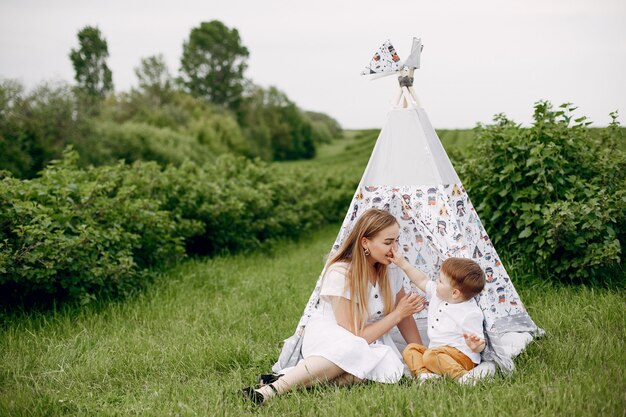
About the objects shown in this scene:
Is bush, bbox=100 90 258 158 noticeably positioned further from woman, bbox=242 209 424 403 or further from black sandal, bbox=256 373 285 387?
black sandal, bbox=256 373 285 387

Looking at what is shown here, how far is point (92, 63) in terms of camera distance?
1474 inches

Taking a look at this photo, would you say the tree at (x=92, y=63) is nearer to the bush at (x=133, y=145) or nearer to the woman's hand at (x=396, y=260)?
the bush at (x=133, y=145)

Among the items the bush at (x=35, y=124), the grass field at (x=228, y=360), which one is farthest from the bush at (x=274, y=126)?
the grass field at (x=228, y=360)

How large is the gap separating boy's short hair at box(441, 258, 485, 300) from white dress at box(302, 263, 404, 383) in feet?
1.94

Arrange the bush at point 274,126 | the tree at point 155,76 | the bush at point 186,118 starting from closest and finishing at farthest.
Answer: the bush at point 186,118
the tree at point 155,76
the bush at point 274,126

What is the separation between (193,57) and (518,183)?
3968 centimetres

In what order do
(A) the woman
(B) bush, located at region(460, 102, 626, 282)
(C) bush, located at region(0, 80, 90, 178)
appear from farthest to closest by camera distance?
(C) bush, located at region(0, 80, 90, 178) < (B) bush, located at region(460, 102, 626, 282) < (A) the woman

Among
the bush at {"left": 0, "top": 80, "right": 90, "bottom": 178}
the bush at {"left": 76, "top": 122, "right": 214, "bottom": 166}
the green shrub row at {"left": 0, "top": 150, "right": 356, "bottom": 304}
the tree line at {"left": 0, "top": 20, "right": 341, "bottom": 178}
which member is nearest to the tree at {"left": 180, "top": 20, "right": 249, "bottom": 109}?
the tree line at {"left": 0, "top": 20, "right": 341, "bottom": 178}

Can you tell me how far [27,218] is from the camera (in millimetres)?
5199

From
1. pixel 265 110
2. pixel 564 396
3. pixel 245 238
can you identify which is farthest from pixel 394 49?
pixel 265 110

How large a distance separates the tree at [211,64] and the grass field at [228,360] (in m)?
37.3

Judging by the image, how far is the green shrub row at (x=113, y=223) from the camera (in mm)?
5039

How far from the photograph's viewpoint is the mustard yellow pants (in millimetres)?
3494

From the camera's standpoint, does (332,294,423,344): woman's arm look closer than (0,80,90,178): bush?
Yes
